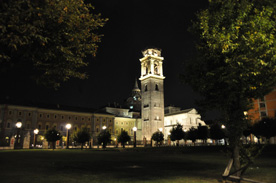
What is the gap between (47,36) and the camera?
8188 mm

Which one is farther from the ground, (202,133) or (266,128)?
(266,128)

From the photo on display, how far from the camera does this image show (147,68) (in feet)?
247

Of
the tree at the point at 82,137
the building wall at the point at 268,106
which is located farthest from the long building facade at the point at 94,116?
the building wall at the point at 268,106

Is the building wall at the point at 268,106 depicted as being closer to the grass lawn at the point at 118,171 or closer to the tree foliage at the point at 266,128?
the tree foliage at the point at 266,128

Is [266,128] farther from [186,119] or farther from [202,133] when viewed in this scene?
[186,119]

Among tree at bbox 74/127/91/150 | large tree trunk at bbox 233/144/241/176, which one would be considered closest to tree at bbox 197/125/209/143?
tree at bbox 74/127/91/150

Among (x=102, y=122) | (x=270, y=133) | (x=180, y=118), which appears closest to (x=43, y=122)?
(x=102, y=122)

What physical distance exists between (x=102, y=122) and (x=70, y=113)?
12.8 m

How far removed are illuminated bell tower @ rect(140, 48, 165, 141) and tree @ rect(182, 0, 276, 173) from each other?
60029 millimetres

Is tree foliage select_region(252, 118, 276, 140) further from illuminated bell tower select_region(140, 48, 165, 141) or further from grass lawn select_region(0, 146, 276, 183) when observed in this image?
illuminated bell tower select_region(140, 48, 165, 141)

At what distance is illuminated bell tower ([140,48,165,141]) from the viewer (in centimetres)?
7000

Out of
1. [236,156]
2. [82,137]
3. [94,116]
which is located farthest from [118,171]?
[94,116]

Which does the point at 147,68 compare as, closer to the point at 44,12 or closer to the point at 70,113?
the point at 70,113

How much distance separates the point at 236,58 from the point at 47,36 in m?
7.45
